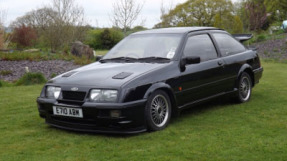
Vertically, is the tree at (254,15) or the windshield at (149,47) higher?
the tree at (254,15)

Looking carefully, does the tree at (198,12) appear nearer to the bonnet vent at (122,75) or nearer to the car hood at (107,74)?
the car hood at (107,74)

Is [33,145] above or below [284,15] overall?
below

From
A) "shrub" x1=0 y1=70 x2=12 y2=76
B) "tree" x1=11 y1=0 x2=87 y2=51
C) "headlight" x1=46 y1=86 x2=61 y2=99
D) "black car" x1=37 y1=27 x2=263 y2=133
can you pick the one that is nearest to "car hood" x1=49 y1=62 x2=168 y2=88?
"black car" x1=37 y1=27 x2=263 y2=133

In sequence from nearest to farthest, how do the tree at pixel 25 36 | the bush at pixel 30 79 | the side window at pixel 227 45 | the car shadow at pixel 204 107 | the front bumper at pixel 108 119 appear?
the front bumper at pixel 108 119, the car shadow at pixel 204 107, the side window at pixel 227 45, the bush at pixel 30 79, the tree at pixel 25 36

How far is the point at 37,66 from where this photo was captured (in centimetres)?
1356

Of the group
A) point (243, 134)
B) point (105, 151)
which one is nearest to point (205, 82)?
point (243, 134)

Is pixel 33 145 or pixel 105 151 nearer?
pixel 105 151

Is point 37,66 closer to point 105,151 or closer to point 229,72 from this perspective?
point 229,72

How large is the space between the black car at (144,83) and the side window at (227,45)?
0.02m

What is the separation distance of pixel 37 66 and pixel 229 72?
340 inches

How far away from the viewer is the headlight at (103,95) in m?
4.76

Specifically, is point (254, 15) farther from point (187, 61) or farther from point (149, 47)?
point (187, 61)

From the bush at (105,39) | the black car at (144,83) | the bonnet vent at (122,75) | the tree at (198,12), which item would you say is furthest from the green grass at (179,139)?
the tree at (198,12)

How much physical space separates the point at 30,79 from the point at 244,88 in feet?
20.5
